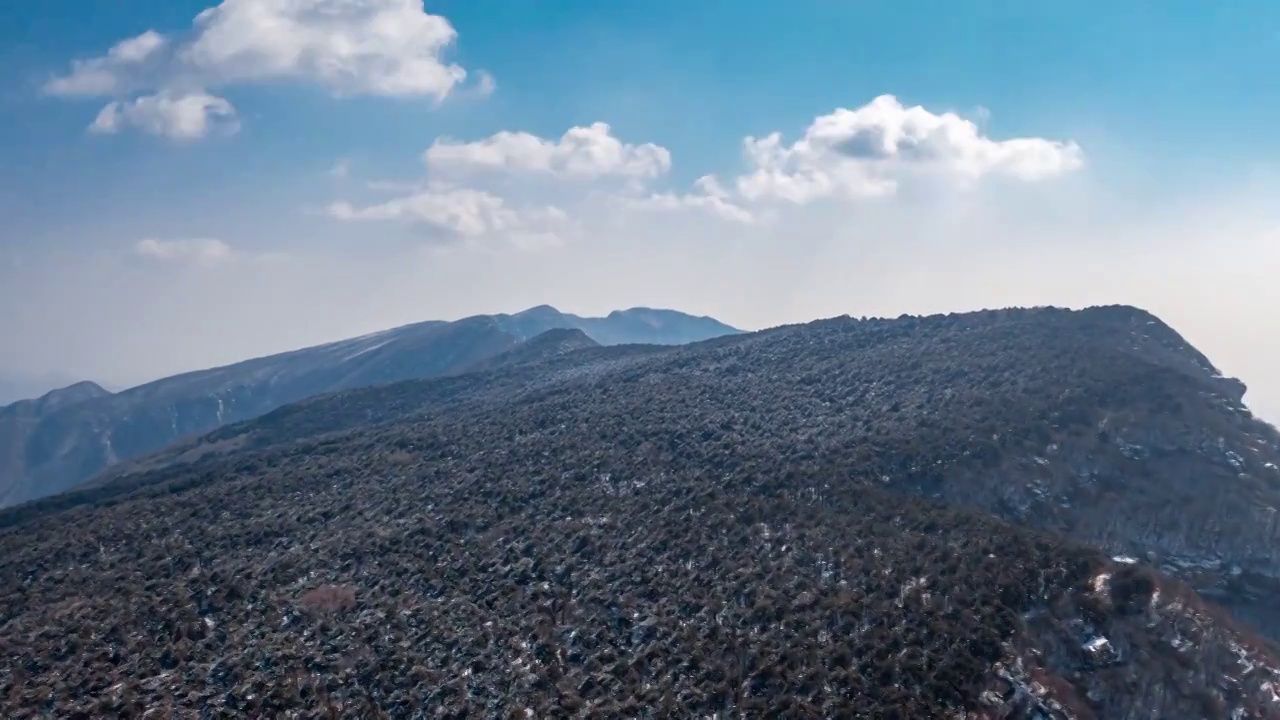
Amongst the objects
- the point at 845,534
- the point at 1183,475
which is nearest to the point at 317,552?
the point at 845,534

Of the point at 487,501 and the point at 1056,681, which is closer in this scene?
the point at 1056,681

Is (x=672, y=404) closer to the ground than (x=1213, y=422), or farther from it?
farther from it

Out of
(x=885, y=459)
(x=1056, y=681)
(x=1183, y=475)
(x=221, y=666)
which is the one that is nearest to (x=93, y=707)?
(x=221, y=666)

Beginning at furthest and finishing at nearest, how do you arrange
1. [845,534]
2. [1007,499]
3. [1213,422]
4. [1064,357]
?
1. [1064,357]
2. [1213,422]
3. [1007,499]
4. [845,534]

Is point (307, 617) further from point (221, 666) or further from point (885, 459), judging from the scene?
point (885, 459)

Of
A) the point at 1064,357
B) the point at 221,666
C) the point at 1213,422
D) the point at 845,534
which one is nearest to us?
the point at 221,666

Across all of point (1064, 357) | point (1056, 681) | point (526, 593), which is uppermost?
point (1064, 357)
